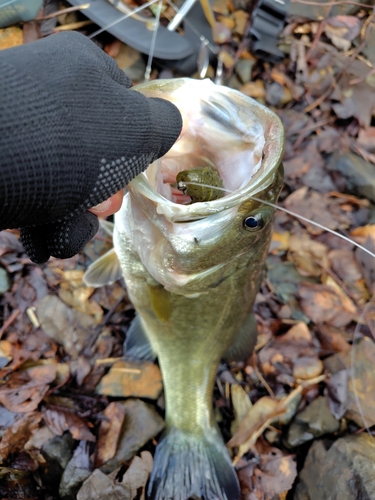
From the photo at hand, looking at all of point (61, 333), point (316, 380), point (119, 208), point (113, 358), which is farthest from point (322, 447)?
point (119, 208)

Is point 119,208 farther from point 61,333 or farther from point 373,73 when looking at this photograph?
point 373,73

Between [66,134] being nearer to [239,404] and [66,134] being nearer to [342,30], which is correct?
[239,404]

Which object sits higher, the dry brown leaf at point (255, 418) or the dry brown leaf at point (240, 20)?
the dry brown leaf at point (240, 20)

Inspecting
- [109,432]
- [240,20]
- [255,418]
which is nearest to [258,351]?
[255,418]

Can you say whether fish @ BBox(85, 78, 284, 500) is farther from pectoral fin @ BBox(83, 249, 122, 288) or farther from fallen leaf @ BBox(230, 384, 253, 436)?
fallen leaf @ BBox(230, 384, 253, 436)

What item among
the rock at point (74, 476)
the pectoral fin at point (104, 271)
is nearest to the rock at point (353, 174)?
the pectoral fin at point (104, 271)

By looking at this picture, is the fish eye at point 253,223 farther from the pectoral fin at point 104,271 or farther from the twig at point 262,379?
the twig at point 262,379
